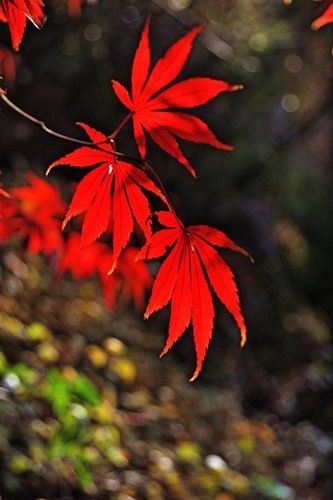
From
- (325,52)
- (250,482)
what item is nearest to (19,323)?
(250,482)

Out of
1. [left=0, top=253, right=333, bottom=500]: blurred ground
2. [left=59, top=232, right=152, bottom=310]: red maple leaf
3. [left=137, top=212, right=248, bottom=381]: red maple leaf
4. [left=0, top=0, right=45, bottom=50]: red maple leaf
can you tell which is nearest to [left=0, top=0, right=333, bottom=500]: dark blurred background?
[left=0, top=253, right=333, bottom=500]: blurred ground

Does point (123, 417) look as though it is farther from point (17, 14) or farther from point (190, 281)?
point (17, 14)

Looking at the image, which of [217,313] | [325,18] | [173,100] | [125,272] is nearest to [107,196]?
[173,100]

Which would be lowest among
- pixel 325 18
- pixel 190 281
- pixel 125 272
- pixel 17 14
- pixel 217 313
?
pixel 217 313

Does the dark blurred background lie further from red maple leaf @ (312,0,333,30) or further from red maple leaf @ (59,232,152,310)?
red maple leaf @ (312,0,333,30)

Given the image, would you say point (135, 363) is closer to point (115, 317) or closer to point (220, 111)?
point (115, 317)

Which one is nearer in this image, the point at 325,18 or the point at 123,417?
the point at 325,18
